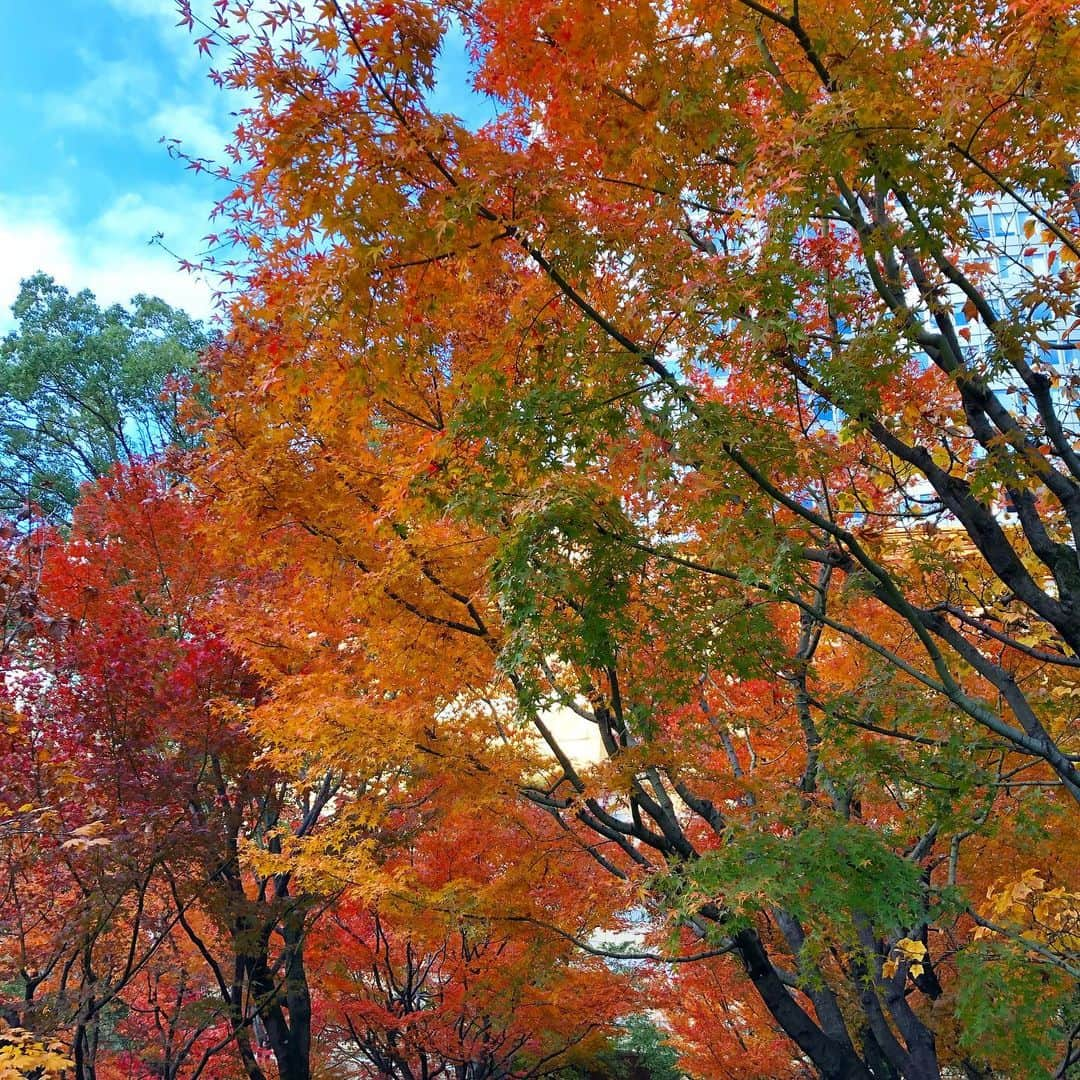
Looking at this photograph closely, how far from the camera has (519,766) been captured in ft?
23.7

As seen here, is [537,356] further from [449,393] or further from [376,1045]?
[376,1045]

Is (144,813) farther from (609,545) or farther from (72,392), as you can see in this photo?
(72,392)

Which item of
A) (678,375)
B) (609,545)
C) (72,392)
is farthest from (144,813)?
(72,392)

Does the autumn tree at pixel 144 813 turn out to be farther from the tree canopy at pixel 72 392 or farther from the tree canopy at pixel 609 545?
the tree canopy at pixel 72 392

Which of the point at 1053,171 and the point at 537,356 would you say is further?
the point at 537,356

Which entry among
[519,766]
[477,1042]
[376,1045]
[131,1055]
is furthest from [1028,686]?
[131,1055]

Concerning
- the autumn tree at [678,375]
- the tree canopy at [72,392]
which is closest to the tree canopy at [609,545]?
the autumn tree at [678,375]

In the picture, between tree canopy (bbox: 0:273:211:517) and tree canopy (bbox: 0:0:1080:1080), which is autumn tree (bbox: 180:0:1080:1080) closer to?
tree canopy (bbox: 0:0:1080:1080)

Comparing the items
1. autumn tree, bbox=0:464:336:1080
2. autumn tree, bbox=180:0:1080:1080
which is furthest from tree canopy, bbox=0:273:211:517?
autumn tree, bbox=180:0:1080:1080

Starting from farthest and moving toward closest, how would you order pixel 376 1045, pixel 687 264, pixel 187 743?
pixel 376 1045
pixel 187 743
pixel 687 264

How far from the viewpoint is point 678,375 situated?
515cm

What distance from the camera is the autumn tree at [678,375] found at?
3.58m

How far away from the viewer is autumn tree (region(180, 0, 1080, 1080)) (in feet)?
11.7

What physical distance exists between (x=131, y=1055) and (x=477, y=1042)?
4.23 metres
